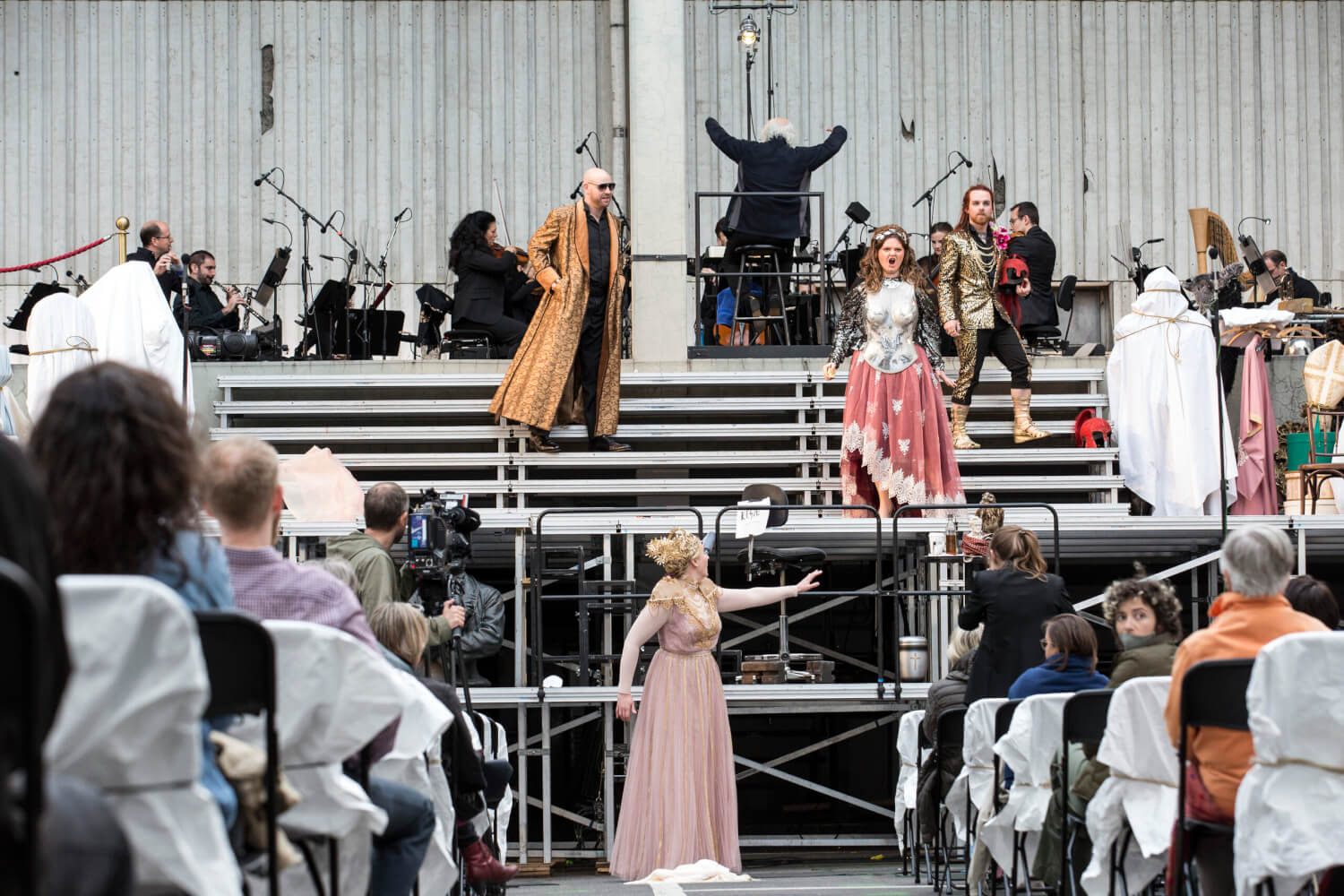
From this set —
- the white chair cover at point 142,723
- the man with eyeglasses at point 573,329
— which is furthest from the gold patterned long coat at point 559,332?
the white chair cover at point 142,723

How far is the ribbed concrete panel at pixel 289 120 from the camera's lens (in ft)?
54.3

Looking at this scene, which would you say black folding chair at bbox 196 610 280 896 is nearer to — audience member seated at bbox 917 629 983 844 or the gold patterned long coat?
audience member seated at bbox 917 629 983 844

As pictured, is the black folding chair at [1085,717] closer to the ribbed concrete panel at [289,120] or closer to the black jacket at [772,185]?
the black jacket at [772,185]

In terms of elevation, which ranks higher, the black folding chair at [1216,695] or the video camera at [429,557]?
the video camera at [429,557]

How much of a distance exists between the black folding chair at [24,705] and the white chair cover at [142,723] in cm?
31

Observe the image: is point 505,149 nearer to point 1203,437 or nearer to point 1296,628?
point 1203,437

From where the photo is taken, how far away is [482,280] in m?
12.1

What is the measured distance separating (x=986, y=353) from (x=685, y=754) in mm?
4149

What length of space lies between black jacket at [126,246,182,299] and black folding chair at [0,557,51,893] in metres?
7.79

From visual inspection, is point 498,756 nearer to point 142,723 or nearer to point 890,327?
point 142,723

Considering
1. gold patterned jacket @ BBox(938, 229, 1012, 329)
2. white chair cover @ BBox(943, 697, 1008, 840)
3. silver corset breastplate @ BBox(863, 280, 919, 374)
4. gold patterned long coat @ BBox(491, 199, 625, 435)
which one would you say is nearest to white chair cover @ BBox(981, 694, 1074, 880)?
white chair cover @ BBox(943, 697, 1008, 840)

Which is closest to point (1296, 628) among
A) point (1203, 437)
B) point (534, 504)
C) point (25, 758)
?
→ point (25, 758)

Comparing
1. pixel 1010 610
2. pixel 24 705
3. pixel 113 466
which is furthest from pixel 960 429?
pixel 24 705

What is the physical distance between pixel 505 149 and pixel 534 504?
652 cm
